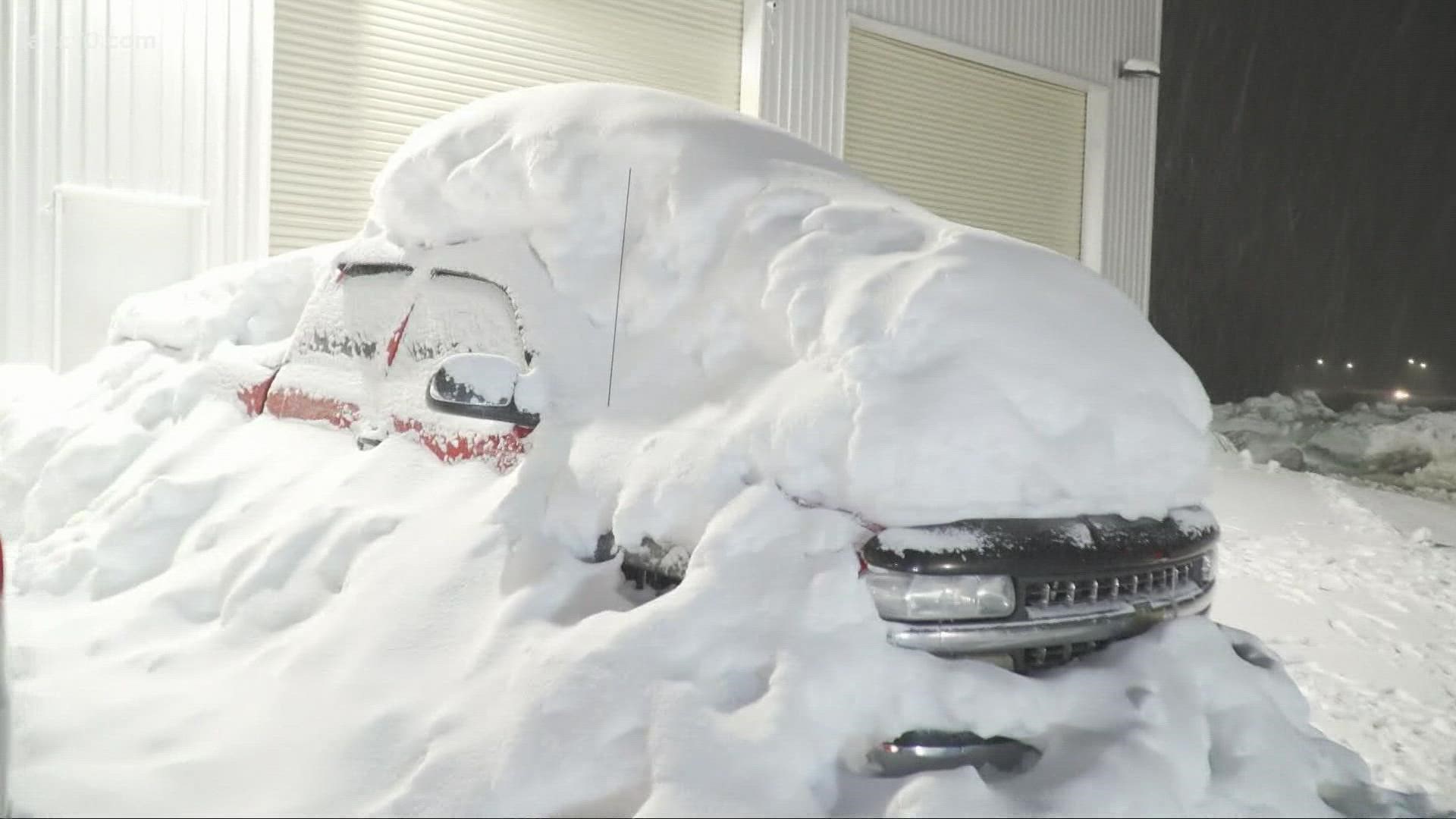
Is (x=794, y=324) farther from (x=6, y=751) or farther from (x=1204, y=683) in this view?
(x=6, y=751)

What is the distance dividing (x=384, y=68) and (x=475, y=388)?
7.07 meters

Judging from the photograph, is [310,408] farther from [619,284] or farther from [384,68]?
[384,68]

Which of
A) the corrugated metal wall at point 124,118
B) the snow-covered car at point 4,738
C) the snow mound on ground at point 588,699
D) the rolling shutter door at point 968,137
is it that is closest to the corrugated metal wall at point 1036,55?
the rolling shutter door at point 968,137

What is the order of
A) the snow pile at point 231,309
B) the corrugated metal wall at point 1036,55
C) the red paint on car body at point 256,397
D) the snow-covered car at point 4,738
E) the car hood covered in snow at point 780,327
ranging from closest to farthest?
the snow-covered car at point 4,738
the car hood covered in snow at point 780,327
the red paint on car body at point 256,397
the snow pile at point 231,309
the corrugated metal wall at point 1036,55

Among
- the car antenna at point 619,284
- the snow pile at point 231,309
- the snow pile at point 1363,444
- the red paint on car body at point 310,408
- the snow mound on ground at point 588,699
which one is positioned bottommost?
the snow pile at point 1363,444

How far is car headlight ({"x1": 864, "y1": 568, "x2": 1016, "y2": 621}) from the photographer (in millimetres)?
2695

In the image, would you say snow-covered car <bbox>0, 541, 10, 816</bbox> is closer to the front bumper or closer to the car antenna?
the car antenna

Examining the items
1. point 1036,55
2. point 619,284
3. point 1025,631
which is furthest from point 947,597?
point 1036,55

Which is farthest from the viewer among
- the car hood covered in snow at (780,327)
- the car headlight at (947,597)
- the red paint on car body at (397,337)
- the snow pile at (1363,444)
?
the snow pile at (1363,444)

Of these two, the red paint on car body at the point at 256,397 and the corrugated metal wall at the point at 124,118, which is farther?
the corrugated metal wall at the point at 124,118

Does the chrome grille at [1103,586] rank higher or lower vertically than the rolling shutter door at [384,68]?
lower

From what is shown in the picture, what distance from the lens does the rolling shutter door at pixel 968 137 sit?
12375 millimetres

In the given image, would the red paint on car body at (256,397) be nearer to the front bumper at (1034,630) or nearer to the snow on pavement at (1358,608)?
the front bumper at (1034,630)

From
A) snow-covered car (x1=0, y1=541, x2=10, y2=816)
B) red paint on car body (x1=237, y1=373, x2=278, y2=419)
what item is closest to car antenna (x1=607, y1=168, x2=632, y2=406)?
snow-covered car (x1=0, y1=541, x2=10, y2=816)
